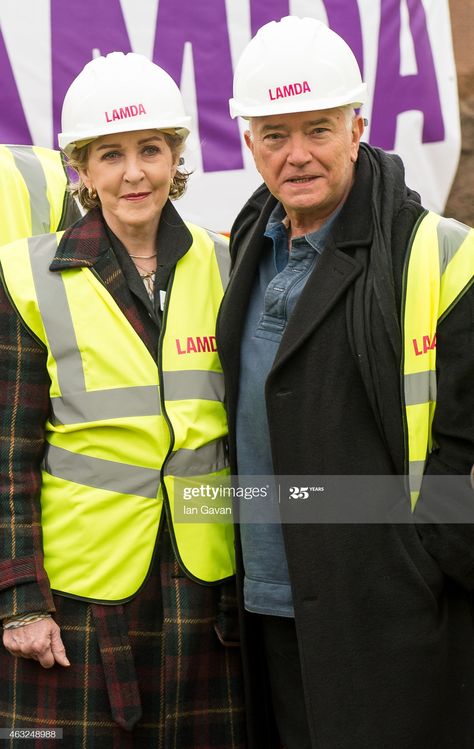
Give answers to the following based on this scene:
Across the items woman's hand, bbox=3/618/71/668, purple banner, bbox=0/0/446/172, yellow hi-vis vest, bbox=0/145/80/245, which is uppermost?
purple banner, bbox=0/0/446/172

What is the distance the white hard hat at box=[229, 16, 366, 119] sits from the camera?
2.64 metres

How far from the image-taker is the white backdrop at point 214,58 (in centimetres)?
437

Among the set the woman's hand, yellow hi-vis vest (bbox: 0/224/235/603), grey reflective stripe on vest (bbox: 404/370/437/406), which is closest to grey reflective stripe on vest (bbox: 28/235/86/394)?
yellow hi-vis vest (bbox: 0/224/235/603)

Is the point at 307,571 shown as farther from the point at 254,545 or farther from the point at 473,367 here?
the point at 473,367

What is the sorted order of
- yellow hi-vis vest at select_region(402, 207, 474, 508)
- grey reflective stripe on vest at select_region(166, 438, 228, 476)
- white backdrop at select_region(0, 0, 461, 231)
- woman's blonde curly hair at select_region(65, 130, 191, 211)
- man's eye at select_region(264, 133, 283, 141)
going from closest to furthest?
yellow hi-vis vest at select_region(402, 207, 474, 508) < man's eye at select_region(264, 133, 283, 141) < grey reflective stripe on vest at select_region(166, 438, 228, 476) < woman's blonde curly hair at select_region(65, 130, 191, 211) < white backdrop at select_region(0, 0, 461, 231)

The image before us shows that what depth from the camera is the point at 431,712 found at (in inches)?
104

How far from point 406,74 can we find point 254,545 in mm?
2326

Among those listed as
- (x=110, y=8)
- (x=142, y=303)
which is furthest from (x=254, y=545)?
(x=110, y=8)

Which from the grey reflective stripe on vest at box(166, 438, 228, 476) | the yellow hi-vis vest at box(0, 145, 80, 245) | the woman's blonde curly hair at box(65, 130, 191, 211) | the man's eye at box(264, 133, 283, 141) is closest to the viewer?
the man's eye at box(264, 133, 283, 141)

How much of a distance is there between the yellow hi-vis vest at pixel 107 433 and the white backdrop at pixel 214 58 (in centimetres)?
172

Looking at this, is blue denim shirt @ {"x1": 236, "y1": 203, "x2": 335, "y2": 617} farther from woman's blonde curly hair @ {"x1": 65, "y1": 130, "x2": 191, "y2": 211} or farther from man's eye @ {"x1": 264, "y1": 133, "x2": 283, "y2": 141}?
woman's blonde curly hair @ {"x1": 65, "y1": 130, "x2": 191, "y2": 211}

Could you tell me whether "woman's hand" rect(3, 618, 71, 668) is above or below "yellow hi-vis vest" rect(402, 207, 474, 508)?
below

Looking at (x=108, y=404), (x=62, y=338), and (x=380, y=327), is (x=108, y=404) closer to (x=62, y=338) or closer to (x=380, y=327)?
(x=62, y=338)

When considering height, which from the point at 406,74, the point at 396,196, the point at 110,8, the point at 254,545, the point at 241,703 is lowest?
the point at 241,703
